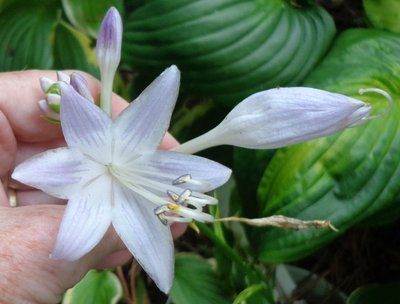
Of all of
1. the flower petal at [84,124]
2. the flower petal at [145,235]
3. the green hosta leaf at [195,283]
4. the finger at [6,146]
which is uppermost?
the flower petal at [84,124]

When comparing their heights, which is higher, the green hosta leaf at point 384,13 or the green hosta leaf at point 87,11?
the green hosta leaf at point 384,13

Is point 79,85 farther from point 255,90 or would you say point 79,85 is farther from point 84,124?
point 255,90

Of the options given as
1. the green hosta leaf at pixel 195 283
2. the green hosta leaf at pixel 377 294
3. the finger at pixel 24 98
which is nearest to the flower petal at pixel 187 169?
the finger at pixel 24 98

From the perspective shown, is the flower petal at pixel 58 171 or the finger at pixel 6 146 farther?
the finger at pixel 6 146

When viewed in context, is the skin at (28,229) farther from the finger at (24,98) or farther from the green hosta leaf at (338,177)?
the green hosta leaf at (338,177)

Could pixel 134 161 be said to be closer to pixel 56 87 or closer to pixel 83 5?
pixel 56 87

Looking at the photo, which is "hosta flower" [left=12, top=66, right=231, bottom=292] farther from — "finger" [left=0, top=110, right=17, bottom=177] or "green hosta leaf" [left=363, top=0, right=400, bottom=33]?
"green hosta leaf" [left=363, top=0, right=400, bottom=33]

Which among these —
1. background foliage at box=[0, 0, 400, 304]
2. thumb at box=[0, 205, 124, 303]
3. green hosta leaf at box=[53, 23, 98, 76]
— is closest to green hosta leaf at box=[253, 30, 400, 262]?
background foliage at box=[0, 0, 400, 304]
